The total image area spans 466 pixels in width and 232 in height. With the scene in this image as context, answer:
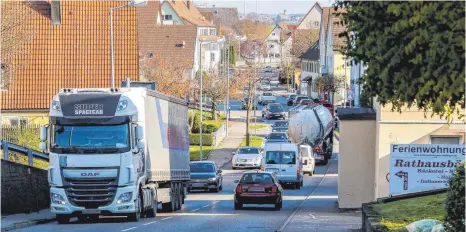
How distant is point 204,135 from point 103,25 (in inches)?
755

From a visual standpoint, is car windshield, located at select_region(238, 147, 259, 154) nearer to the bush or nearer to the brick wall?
the brick wall

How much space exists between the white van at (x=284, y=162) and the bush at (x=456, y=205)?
3491 cm

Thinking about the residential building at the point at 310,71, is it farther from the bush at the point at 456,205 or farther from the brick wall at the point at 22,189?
the bush at the point at 456,205

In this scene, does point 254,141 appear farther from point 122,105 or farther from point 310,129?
point 122,105

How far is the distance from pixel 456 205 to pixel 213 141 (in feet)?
193

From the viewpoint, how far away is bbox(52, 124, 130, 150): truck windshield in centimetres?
2659

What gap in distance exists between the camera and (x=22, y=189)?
30.1 m

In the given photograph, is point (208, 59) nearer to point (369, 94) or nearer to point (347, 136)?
point (347, 136)

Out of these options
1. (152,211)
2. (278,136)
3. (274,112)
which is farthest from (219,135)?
(152,211)

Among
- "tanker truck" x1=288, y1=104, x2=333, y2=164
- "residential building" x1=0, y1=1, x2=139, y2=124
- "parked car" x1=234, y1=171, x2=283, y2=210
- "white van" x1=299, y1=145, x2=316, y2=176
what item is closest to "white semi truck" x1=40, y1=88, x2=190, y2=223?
"parked car" x1=234, y1=171, x2=283, y2=210

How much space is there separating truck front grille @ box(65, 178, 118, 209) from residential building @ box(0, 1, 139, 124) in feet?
84.7

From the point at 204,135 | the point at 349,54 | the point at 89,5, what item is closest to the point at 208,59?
the point at 204,135

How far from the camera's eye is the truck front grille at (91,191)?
26750 mm

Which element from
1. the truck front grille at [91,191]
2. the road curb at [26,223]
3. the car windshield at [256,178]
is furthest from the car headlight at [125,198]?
the car windshield at [256,178]
